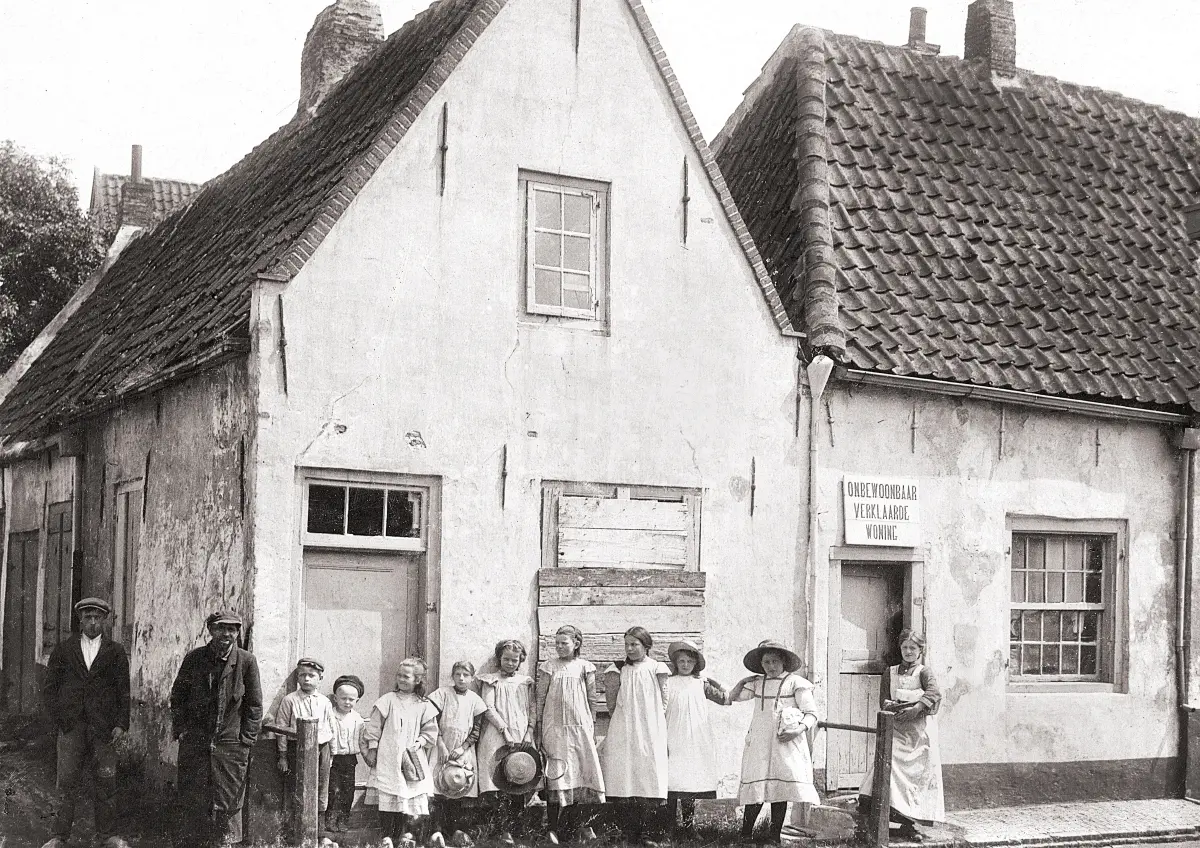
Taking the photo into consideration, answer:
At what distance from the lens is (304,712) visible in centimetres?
1013

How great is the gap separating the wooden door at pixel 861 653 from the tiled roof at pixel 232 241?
18.3 feet

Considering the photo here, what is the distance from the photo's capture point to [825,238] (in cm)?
1345

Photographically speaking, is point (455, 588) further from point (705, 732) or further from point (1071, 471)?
point (1071, 471)

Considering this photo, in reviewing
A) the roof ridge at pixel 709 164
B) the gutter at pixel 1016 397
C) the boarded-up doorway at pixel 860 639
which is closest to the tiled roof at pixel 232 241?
the roof ridge at pixel 709 164

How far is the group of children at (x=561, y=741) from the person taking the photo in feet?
33.6

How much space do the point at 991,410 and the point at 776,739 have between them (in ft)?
13.4

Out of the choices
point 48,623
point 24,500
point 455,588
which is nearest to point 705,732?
point 455,588

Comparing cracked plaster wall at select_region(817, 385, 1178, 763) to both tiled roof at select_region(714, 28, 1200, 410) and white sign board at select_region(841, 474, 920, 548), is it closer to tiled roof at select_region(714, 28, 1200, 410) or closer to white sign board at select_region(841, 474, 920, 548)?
white sign board at select_region(841, 474, 920, 548)

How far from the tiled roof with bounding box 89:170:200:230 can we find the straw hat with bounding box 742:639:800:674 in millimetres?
17478

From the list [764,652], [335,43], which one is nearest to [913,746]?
[764,652]

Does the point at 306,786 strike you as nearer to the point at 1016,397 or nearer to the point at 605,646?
the point at 605,646

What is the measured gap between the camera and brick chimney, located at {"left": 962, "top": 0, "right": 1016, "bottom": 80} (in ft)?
53.8

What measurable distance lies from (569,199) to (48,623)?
8.30 meters

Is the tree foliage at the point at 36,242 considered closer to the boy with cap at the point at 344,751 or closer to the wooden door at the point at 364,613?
the wooden door at the point at 364,613
